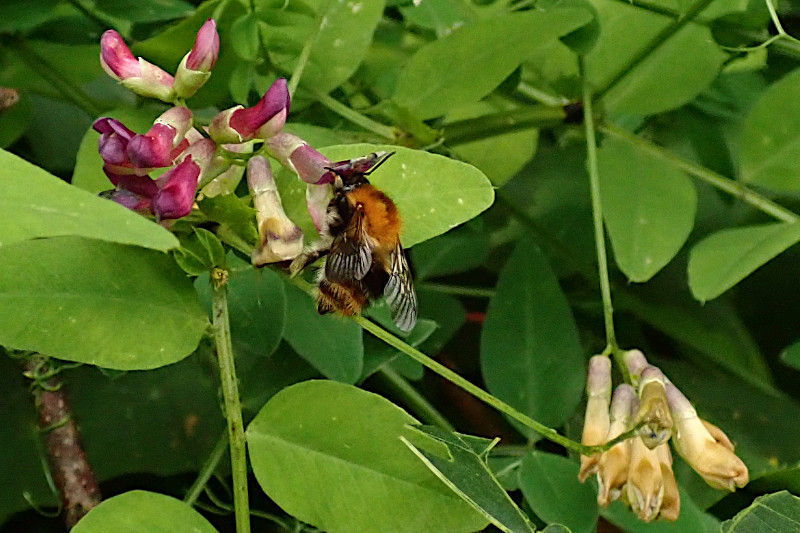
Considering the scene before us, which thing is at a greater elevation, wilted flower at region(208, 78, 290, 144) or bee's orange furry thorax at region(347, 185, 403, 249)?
wilted flower at region(208, 78, 290, 144)

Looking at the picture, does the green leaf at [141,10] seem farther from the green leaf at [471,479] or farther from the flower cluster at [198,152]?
the green leaf at [471,479]

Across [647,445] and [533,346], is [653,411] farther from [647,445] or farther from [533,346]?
[533,346]

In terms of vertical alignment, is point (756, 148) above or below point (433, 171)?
below

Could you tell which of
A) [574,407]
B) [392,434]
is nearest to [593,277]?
[574,407]

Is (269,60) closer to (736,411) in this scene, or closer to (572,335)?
(572,335)

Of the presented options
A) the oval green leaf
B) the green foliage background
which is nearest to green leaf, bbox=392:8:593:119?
the green foliage background

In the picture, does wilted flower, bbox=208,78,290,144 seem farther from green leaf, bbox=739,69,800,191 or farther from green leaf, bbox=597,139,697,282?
green leaf, bbox=739,69,800,191

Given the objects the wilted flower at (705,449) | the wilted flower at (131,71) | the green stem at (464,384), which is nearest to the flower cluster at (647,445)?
the wilted flower at (705,449)
